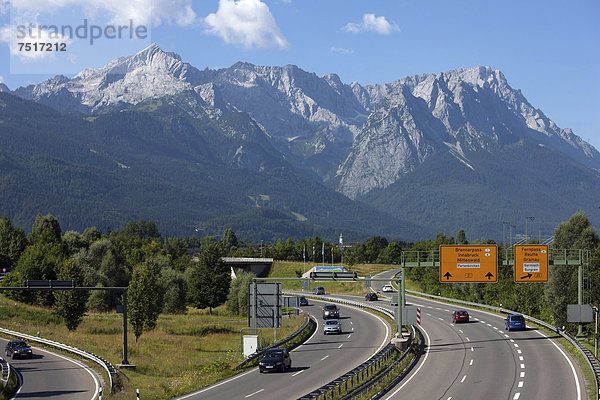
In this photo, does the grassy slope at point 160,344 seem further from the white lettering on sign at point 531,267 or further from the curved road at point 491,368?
the white lettering on sign at point 531,267

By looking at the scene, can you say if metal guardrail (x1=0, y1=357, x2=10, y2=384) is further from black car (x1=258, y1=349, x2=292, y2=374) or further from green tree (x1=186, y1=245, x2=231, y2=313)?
green tree (x1=186, y1=245, x2=231, y2=313)

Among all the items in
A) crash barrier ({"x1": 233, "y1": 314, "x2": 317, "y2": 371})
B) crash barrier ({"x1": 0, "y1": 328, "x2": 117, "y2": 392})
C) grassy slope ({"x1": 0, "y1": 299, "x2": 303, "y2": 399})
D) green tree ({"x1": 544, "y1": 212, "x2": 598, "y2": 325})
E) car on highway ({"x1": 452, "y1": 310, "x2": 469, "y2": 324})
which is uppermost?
green tree ({"x1": 544, "y1": 212, "x2": 598, "y2": 325})

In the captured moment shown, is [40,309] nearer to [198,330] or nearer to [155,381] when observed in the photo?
[198,330]

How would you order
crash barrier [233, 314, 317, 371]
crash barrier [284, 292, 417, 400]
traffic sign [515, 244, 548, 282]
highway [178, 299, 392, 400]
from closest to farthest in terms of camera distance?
crash barrier [284, 292, 417, 400] < highway [178, 299, 392, 400] < crash barrier [233, 314, 317, 371] < traffic sign [515, 244, 548, 282]

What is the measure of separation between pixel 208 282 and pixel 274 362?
75222 millimetres

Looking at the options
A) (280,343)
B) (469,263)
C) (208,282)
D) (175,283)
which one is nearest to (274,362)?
(280,343)

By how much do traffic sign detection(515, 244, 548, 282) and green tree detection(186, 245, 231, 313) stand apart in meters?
69.7

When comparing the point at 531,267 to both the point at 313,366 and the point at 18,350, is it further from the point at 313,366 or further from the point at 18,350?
the point at 18,350

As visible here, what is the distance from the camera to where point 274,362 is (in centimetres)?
5066

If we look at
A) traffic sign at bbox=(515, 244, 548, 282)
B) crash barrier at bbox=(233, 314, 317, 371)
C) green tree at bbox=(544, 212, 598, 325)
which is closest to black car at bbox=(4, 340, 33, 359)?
crash barrier at bbox=(233, 314, 317, 371)

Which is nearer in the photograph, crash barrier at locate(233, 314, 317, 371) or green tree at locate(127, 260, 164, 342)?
crash barrier at locate(233, 314, 317, 371)

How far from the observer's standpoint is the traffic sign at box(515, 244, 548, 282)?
208 ft

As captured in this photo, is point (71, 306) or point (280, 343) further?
point (71, 306)

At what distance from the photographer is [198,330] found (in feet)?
287
